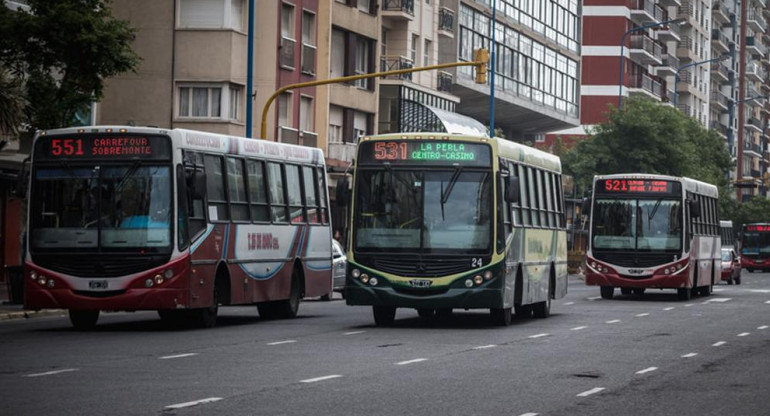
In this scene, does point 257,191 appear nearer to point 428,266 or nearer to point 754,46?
point 428,266

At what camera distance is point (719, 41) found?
13950 centimetres

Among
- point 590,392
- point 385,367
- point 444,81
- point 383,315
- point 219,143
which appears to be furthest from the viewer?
point 444,81

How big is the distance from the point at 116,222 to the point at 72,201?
74 centimetres

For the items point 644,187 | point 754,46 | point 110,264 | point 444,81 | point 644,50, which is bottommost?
point 110,264

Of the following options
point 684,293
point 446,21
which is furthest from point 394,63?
point 684,293

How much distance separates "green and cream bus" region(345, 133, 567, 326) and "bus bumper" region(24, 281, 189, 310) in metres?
3.04

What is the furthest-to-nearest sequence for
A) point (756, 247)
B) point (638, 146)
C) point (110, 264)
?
1. point (756, 247)
2. point (638, 146)
3. point (110, 264)

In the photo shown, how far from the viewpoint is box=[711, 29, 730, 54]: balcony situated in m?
139

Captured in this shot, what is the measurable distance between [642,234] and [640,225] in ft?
0.74

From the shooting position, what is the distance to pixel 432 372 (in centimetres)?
1655

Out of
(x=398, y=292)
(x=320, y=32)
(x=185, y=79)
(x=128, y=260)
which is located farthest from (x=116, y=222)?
(x=320, y=32)

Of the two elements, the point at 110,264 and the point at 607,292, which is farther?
the point at 607,292

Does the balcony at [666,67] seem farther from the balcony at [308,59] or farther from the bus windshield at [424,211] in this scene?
the bus windshield at [424,211]

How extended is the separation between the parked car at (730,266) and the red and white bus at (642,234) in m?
21.3
